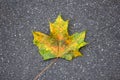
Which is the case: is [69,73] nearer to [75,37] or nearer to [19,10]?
[75,37]

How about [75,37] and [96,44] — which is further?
[96,44]

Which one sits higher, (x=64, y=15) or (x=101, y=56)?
(x=64, y=15)

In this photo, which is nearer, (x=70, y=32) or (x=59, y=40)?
(x=59, y=40)

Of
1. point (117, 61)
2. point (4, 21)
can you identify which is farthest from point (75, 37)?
point (4, 21)
